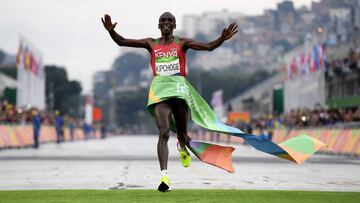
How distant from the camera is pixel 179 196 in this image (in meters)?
12.5

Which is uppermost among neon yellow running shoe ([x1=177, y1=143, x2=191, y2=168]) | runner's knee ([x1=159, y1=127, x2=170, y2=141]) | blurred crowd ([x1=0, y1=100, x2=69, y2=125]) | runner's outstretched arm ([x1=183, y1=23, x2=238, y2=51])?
runner's outstretched arm ([x1=183, y1=23, x2=238, y2=51])

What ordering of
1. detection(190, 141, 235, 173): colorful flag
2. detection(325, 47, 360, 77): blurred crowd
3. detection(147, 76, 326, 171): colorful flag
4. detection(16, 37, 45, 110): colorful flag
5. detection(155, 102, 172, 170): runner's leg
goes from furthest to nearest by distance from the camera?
detection(325, 47, 360, 77): blurred crowd
detection(16, 37, 45, 110): colorful flag
detection(190, 141, 235, 173): colorful flag
detection(147, 76, 326, 171): colorful flag
detection(155, 102, 172, 170): runner's leg

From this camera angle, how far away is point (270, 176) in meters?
17.8

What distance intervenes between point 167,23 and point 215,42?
2.33 feet

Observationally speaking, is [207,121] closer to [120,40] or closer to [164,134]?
[164,134]

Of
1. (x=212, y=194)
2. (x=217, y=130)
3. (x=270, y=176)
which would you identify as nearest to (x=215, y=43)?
(x=217, y=130)

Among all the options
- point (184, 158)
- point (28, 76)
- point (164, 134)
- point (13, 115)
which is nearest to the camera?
point (164, 134)

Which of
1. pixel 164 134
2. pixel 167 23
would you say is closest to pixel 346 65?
pixel 167 23

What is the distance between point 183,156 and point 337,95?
67.2 meters

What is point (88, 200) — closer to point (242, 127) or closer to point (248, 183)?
point (248, 183)

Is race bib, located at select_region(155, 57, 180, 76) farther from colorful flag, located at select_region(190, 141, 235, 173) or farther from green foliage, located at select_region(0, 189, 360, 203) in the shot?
green foliage, located at select_region(0, 189, 360, 203)

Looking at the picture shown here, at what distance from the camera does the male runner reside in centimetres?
1351

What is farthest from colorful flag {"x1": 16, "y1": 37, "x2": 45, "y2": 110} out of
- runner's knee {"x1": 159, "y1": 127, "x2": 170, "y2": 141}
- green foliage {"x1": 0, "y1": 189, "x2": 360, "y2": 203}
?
green foliage {"x1": 0, "y1": 189, "x2": 360, "y2": 203}

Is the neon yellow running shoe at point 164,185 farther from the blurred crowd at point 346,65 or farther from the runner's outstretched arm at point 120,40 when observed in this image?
the blurred crowd at point 346,65
